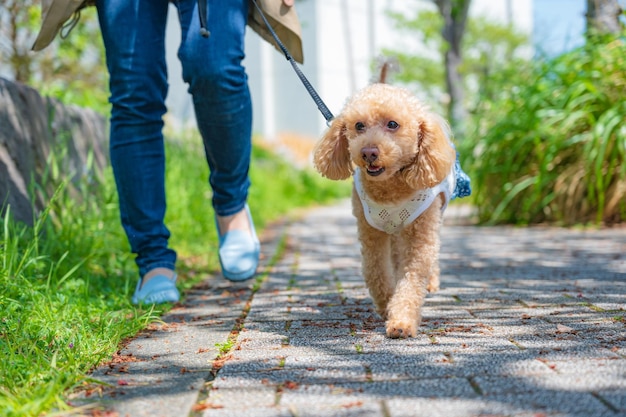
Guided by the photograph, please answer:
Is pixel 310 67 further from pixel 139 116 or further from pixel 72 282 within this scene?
pixel 72 282

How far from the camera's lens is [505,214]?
674 cm

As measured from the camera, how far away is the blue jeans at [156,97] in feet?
9.57

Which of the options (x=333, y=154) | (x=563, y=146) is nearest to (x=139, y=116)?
(x=333, y=154)

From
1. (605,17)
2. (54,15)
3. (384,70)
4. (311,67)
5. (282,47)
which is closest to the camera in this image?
(54,15)

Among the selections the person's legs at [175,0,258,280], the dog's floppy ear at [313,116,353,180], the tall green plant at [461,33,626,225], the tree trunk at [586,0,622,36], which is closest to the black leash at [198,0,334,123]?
the person's legs at [175,0,258,280]

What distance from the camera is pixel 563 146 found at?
19.6 ft

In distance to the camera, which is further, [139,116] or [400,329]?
[139,116]

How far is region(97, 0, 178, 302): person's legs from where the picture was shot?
2.93m

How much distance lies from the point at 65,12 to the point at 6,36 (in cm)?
327

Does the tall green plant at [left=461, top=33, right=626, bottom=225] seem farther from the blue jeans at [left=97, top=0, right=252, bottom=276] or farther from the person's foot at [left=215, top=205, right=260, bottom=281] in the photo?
the blue jeans at [left=97, top=0, right=252, bottom=276]

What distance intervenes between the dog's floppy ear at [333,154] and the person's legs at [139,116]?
2.55 ft

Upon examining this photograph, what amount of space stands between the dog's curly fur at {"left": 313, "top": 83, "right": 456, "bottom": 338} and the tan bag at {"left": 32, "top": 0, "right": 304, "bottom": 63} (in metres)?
0.67

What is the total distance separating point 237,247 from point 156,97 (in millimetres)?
766

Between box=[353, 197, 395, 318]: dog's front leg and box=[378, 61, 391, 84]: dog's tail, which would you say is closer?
box=[353, 197, 395, 318]: dog's front leg
